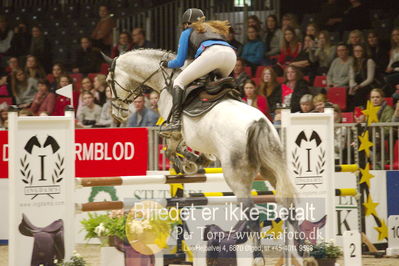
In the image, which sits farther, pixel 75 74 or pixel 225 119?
pixel 75 74

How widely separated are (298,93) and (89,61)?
421 centimetres

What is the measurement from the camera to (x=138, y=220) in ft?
20.0

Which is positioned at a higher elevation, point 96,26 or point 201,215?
point 96,26

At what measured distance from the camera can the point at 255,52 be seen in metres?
11.4

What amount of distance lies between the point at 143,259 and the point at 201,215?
3.53 feet

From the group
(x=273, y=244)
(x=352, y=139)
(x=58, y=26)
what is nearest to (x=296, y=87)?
(x=352, y=139)

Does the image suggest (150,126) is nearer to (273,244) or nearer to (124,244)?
(273,244)

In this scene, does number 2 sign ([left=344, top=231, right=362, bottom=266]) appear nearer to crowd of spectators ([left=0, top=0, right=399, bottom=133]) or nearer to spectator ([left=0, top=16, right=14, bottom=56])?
crowd of spectators ([left=0, top=0, right=399, bottom=133])

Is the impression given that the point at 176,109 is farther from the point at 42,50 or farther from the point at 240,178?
the point at 42,50

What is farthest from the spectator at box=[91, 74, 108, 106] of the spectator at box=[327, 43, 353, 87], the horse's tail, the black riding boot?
the horse's tail

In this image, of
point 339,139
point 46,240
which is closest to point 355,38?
point 339,139

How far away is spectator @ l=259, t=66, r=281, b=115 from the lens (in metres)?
9.72

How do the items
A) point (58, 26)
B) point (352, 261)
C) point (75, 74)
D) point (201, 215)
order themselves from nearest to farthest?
Result: point (352, 261), point (201, 215), point (75, 74), point (58, 26)

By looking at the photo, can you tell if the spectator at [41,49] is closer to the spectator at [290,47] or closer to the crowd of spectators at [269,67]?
the crowd of spectators at [269,67]
